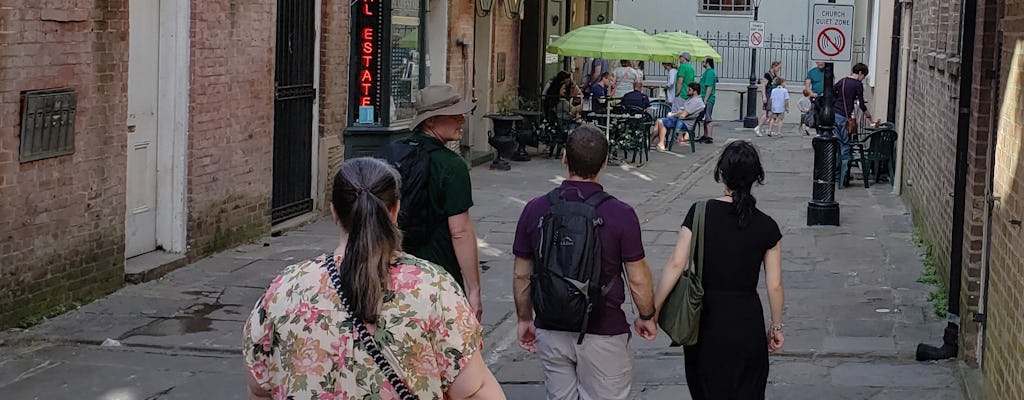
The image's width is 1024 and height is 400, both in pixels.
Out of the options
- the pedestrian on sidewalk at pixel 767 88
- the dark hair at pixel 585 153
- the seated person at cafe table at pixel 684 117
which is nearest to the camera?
the dark hair at pixel 585 153

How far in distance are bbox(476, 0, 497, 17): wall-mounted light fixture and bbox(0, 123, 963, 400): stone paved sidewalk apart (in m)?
6.53

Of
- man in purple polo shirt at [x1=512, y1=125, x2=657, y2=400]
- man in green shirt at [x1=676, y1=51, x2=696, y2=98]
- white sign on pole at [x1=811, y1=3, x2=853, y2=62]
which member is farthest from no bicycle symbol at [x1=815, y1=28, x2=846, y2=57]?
man in green shirt at [x1=676, y1=51, x2=696, y2=98]

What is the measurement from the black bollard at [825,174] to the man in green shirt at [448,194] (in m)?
9.38

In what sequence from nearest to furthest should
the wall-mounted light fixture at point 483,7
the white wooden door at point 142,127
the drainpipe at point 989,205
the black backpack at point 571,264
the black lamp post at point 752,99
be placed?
the black backpack at point 571,264
the drainpipe at point 989,205
the white wooden door at point 142,127
the wall-mounted light fixture at point 483,7
the black lamp post at point 752,99

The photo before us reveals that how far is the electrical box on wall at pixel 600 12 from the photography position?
32.8m

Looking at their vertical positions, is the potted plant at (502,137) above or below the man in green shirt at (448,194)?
below

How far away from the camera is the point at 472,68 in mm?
21797

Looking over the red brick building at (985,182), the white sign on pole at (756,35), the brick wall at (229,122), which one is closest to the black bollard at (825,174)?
Answer: the red brick building at (985,182)

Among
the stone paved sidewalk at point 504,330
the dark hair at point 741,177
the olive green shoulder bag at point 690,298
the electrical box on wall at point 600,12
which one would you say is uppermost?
the electrical box on wall at point 600,12

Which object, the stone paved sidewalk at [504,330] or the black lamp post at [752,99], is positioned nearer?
the stone paved sidewalk at [504,330]

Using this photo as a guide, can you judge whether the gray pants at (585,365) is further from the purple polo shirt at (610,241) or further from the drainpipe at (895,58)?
the drainpipe at (895,58)

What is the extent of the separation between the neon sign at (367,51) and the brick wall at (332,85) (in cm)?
34

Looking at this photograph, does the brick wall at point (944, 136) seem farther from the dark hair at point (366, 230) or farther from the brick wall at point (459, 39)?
the brick wall at point (459, 39)

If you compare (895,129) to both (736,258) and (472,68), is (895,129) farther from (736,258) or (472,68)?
(736,258)
